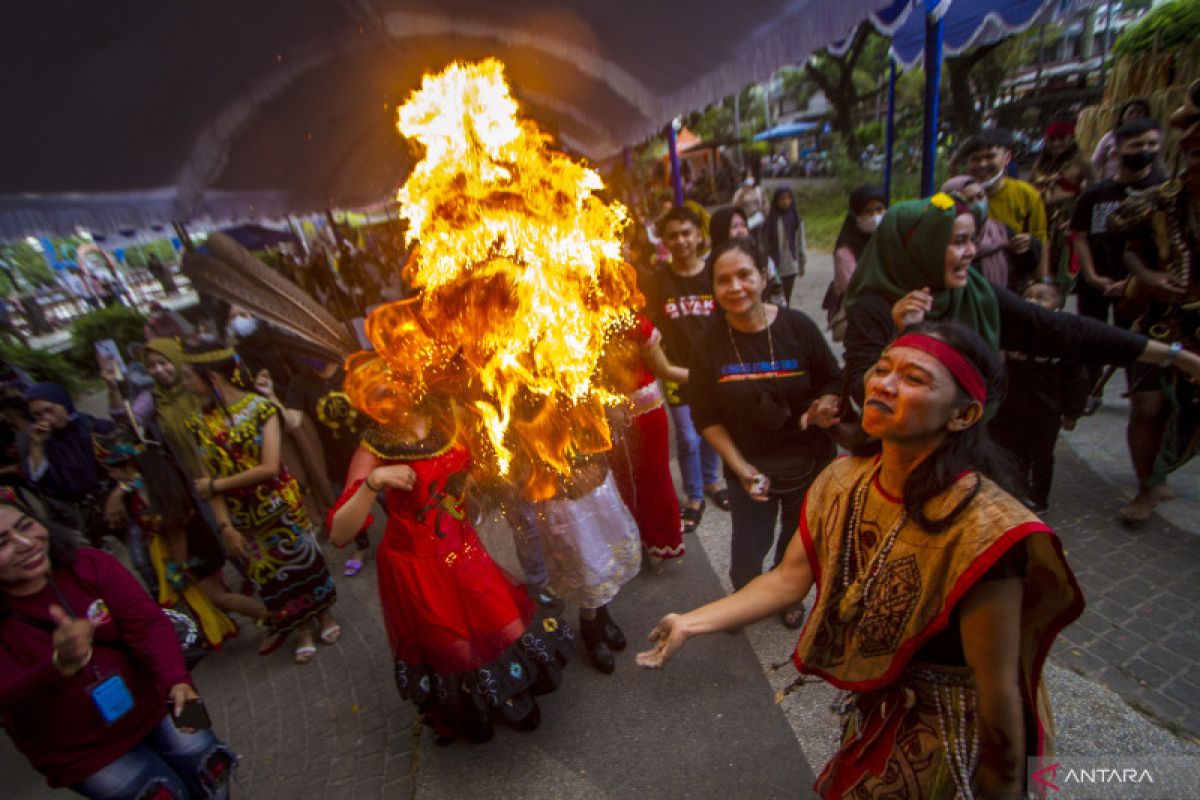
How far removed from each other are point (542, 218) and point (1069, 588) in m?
2.38

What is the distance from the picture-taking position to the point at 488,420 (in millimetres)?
2600

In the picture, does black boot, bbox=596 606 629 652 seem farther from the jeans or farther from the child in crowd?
the child in crowd

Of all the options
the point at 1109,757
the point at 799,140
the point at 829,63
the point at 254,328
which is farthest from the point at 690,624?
the point at 799,140

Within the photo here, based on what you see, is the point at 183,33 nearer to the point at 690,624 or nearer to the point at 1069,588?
the point at 690,624

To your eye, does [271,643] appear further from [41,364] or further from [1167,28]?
[1167,28]

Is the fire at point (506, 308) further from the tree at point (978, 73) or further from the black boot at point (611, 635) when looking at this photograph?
the tree at point (978, 73)

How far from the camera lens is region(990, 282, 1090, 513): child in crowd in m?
3.55

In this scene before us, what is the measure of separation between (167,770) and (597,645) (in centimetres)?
213

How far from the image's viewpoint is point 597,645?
3.46 m

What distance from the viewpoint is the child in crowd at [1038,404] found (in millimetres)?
3547

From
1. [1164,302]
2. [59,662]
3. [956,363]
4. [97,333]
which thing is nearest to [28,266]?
[97,333]

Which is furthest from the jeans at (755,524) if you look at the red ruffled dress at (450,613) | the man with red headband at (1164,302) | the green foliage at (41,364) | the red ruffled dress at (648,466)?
the green foliage at (41,364)

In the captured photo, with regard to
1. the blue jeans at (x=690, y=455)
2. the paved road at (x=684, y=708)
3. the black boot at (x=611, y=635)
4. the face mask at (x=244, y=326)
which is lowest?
the paved road at (x=684, y=708)

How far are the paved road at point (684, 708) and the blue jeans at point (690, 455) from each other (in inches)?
33.4
